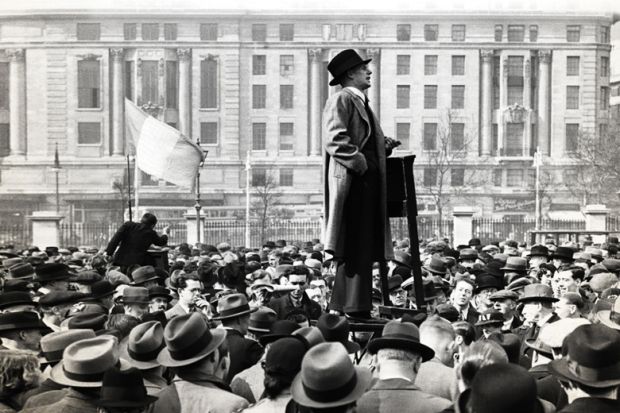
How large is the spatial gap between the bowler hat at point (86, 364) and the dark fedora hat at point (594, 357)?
9.12 feet

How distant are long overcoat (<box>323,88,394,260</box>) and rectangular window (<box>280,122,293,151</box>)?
76526 millimetres

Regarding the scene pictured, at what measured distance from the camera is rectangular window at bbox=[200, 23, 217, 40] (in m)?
83.8

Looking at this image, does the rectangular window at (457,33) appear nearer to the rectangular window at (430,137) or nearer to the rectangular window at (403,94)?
the rectangular window at (403,94)

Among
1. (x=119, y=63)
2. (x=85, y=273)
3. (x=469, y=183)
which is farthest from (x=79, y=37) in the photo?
(x=85, y=273)

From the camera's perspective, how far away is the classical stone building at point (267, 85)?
83.1 metres

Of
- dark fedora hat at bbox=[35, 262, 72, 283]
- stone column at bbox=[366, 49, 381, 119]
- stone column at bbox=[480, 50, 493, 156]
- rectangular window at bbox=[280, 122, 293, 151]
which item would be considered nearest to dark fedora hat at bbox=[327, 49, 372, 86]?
dark fedora hat at bbox=[35, 262, 72, 283]

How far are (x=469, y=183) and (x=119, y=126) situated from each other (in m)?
30.1

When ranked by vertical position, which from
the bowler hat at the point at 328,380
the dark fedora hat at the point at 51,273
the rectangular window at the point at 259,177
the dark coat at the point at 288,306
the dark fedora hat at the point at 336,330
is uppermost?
the rectangular window at the point at 259,177

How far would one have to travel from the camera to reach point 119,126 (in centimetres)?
8469

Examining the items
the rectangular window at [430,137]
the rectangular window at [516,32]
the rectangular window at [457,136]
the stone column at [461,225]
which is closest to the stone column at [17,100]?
the rectangular window at [430,137]

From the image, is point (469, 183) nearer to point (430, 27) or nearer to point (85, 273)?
point (430, 27)

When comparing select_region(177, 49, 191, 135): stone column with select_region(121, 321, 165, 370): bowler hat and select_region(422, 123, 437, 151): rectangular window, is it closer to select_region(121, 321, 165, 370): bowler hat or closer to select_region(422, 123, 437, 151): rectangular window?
select_region(422, 123, 437, 151): rectangular window

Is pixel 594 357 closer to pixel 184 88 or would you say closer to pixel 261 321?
pixel 261 321

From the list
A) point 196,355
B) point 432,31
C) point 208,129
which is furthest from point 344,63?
point 432,31
